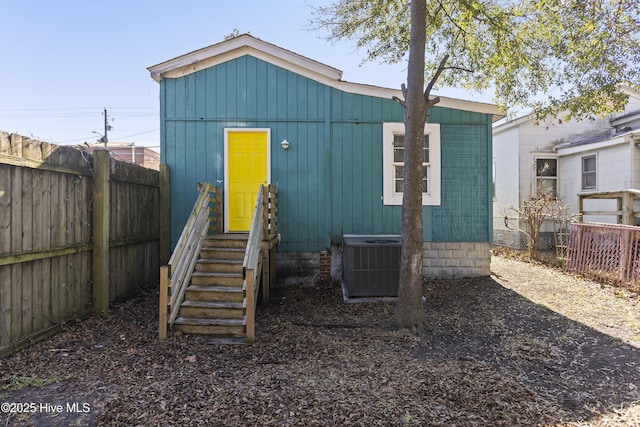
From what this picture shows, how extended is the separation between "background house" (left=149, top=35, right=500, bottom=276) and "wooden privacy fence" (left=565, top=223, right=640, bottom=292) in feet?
7.44

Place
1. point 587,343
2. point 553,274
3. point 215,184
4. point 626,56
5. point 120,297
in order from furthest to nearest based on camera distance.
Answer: point 553,274, point 215,184, point 626,56, point 120,297, point 587,343

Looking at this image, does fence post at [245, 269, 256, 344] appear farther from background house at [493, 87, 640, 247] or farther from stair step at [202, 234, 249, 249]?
background house at [493, 87, 640, 247]

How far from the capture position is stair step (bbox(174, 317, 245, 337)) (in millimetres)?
4391

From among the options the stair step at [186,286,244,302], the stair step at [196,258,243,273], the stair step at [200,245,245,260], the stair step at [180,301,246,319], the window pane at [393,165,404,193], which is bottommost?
the stair step at [180,301,246,319]

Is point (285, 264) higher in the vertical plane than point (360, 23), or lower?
lower

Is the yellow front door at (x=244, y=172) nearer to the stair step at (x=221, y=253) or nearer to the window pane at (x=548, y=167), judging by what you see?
the stair step at (x=221, y=253)

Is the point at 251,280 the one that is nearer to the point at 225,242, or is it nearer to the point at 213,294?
the point at 213,294

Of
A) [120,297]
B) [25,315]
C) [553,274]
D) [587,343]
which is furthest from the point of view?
[553,274]

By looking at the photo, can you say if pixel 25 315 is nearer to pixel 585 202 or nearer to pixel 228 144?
pixel 228 144

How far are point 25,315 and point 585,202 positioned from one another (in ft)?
43.6

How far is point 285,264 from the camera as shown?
7109mm

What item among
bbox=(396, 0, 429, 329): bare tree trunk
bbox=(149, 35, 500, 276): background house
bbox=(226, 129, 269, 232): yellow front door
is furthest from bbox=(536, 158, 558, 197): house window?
bbox=(226, 129, 269, 232): yellow front door

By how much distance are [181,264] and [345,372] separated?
262 cm

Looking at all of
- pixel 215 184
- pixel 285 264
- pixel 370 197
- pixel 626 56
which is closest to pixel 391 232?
pixel 370 197
